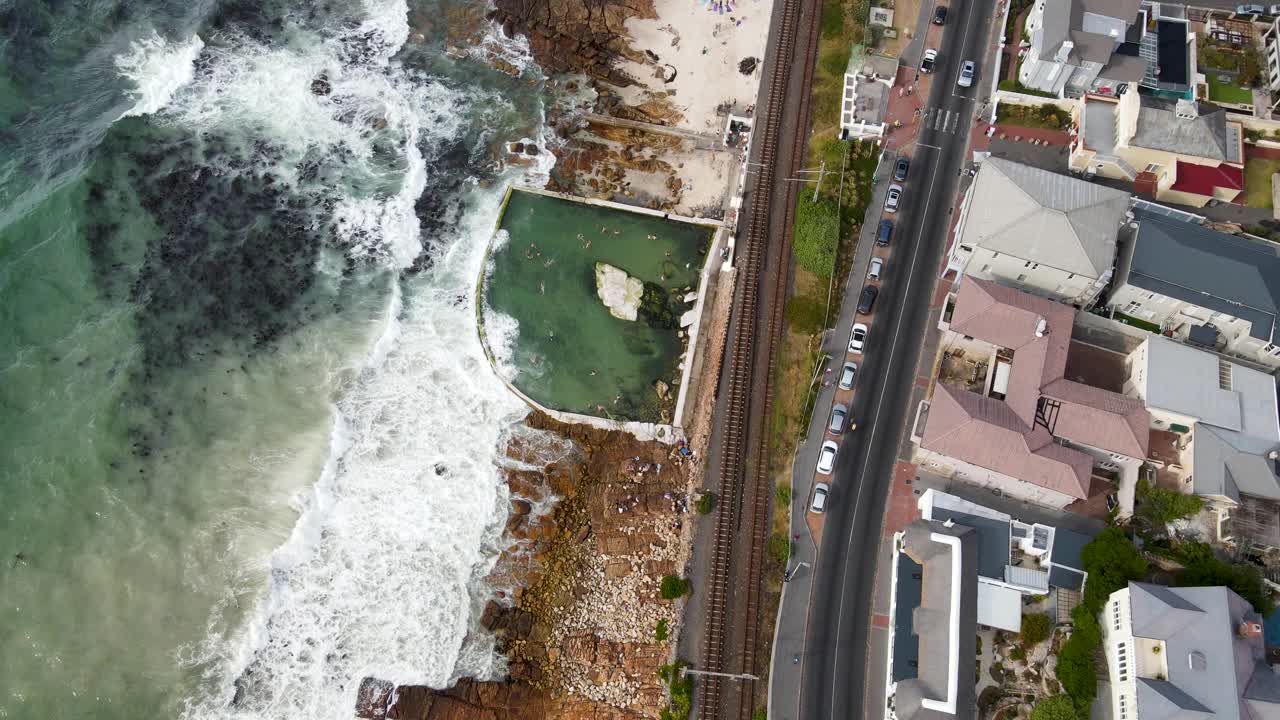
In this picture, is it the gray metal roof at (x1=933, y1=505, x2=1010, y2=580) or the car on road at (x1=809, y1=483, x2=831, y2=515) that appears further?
the car on road at (x1=809, y1=483, x2=831, y2=515)

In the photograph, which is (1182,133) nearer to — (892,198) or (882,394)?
(892,198)

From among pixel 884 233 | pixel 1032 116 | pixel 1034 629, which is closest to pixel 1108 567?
pixel 1034 629

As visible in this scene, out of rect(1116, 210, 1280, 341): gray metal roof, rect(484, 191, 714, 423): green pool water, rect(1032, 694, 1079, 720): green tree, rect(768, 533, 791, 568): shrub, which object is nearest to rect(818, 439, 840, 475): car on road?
rect(768, 533, 791, 568): shrub

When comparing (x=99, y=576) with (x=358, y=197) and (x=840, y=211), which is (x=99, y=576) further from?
(x=840, y=211)

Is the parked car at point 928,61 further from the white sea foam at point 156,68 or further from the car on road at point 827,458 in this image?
the white sea foam at point 156,68

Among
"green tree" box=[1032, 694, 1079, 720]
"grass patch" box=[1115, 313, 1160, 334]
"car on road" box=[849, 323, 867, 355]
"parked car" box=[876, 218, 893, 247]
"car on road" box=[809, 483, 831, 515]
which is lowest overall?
"green tree" box=[1032, 694, 1079, 720]

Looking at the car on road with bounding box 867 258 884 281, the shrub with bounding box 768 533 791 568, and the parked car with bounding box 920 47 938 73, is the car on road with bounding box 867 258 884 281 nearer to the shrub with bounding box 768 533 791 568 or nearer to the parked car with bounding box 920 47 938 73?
the parked car with bounding box 920 47 938 73
